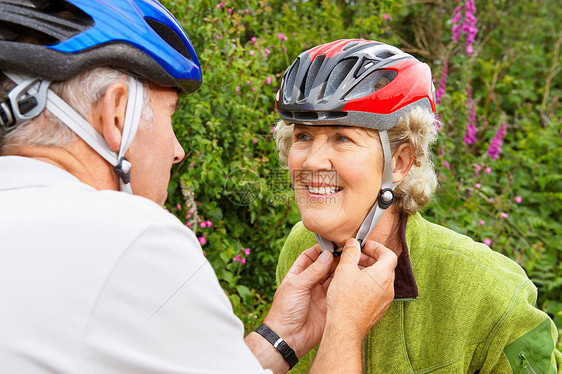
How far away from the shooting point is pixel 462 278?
2102 millimetres

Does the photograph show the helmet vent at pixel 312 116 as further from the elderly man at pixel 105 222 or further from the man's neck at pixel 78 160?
the man's neck at pixel 78 160

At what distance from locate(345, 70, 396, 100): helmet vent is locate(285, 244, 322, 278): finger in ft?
2.42

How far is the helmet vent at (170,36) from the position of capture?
5.96ft

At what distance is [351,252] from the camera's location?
2.15 meters

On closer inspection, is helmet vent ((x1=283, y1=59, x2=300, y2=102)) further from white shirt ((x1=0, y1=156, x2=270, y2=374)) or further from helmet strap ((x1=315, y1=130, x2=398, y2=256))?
white shirt ((x1=0, y1=156, x2=270, y2=374))

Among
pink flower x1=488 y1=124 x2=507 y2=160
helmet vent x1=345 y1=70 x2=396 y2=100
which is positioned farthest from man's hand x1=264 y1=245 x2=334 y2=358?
pink flower x1=488 y1=124 x2=507 y2=160

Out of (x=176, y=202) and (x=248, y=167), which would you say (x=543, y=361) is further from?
(x=176, y=202)

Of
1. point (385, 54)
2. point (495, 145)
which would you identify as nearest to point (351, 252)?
point (385, 54)

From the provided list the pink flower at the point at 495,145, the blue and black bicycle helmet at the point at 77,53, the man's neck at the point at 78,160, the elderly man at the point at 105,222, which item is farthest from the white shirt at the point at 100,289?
the pink flower at the point at 495,145

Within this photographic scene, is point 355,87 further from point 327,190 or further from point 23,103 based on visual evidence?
point 23,103

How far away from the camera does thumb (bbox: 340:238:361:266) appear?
210 cm

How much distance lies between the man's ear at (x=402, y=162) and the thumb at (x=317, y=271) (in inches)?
18.2

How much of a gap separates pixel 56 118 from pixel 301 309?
1.32 m

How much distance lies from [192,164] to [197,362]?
8.85ft
